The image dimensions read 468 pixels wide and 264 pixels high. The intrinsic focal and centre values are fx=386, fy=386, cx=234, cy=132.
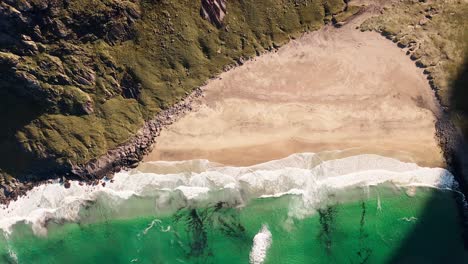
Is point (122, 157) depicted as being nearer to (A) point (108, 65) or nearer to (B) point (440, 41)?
(A) point (108, 65)

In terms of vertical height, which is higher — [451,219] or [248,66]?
[248,66]

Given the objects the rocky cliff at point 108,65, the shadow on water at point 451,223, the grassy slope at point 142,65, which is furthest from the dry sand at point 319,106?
the rocky cliff at point 108,65

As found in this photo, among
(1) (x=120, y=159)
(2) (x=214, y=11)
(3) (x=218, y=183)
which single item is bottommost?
(3) (x=218, y=183)

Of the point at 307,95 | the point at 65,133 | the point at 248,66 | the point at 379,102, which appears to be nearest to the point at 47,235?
the point at 65,133

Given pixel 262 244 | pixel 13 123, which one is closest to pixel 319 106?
pixel 262 244

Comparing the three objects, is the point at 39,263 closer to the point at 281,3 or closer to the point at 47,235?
the point at 47,235

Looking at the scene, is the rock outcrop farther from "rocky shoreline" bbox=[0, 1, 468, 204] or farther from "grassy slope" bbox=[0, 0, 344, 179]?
"rocky shoreline" bbox=[0, 1, 468, 204]
